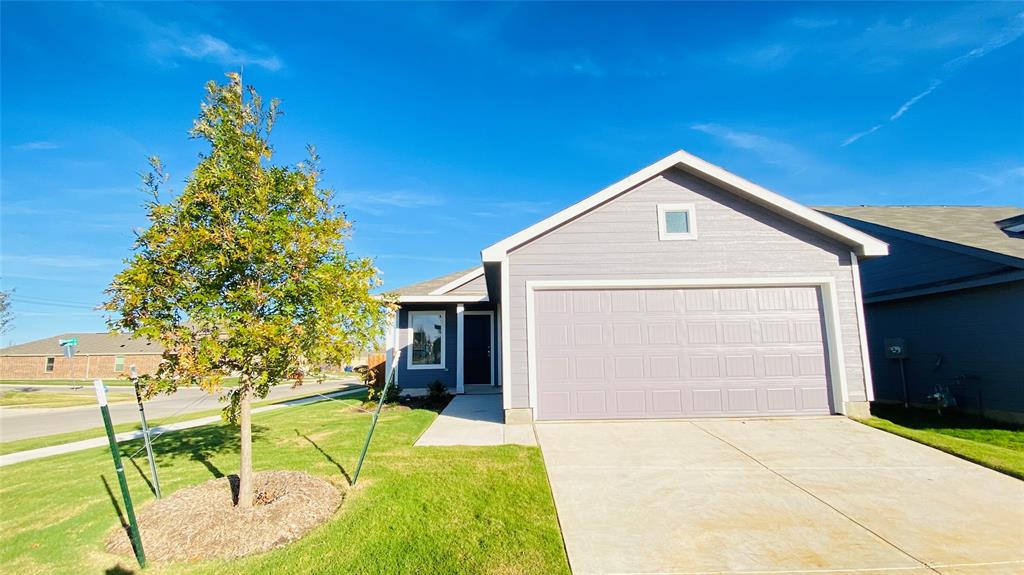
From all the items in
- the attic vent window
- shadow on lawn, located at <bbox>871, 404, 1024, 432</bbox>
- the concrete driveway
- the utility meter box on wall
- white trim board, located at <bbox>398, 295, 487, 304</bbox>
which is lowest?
shadow on lawn, located at <bbox>871, 404, 1024, 432</bbox>

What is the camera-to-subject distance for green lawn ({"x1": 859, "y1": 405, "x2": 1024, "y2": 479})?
17.8 ft

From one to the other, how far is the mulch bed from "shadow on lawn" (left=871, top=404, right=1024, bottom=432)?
1003 centimetres

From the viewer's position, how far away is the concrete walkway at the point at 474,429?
6.90 m

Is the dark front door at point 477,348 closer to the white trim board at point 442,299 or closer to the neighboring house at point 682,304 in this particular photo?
the white trim board at point 442,299

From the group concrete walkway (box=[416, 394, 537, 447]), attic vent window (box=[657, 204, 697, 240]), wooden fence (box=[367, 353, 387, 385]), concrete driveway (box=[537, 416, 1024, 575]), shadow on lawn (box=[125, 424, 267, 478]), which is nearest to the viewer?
concrete driveway (box=[537, 416, 1024, 575])

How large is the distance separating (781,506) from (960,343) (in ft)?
28.2

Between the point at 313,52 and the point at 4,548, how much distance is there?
12155mm

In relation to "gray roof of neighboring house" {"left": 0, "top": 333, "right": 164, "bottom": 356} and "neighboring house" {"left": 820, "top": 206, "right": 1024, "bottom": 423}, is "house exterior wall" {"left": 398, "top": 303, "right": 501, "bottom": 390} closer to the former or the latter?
"neighboring house" {"left": 820, "top": 206, "right": 1024, "bottom": 423}

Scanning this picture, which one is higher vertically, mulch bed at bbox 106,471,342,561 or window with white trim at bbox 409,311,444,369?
window with white trim at bbox 409,311,444,369

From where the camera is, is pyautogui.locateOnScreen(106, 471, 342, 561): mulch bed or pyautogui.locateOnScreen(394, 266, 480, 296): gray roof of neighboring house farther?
pyautogui.locateOnScreen(394, 266, 480, 296): gray roof of neighboring house

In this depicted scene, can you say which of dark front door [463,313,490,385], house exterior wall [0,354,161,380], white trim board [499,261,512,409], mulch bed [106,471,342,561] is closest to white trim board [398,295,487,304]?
dark front door [463,313,490,385]

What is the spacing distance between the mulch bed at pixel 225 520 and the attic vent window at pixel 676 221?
7317 millimetres

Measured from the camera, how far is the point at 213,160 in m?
4.30

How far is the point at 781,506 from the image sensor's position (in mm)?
4164
